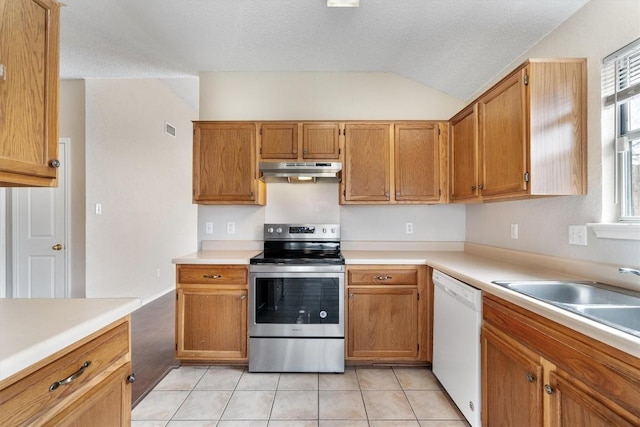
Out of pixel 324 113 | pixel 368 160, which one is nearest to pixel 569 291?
pixel 368 160

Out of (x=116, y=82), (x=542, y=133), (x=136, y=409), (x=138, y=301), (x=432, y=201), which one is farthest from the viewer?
(x=116, y=82)

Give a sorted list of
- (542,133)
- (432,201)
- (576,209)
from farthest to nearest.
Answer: (432,201)
(576,209)
(542,133)

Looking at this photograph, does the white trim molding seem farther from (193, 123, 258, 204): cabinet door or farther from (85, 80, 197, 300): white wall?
(85, 80, 197, 300): white wall

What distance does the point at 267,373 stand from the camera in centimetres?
239

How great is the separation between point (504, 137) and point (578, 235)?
691 mm

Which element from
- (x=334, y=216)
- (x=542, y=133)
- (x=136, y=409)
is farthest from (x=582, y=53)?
(x=136, y=409)

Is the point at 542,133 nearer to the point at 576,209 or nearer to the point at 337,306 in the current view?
the point at 576,209

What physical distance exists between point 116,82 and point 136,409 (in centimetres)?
358

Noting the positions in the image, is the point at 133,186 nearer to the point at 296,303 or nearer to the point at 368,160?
the point at 296,303

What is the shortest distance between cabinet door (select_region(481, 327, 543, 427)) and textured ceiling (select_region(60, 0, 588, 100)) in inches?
76.5

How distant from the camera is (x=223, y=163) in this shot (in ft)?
8.80

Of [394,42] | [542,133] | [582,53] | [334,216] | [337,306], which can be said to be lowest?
[337,306]

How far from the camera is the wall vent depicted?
15.4ft

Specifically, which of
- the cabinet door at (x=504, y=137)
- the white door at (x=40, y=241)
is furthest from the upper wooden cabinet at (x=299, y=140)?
the white door at (x=40, y=241)
